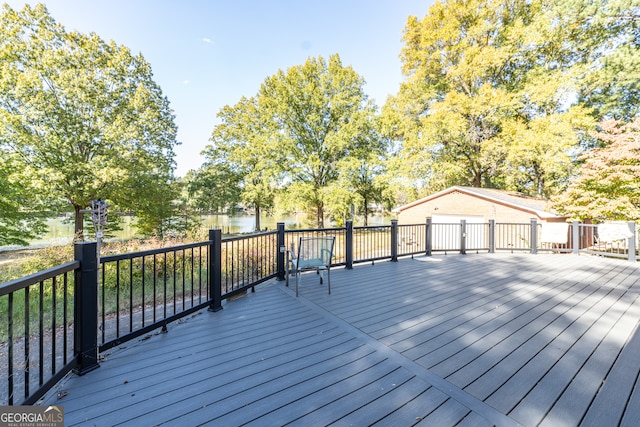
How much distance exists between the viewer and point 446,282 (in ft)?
14.2

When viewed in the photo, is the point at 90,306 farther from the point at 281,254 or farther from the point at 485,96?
the point at 485,96

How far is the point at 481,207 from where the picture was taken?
39.7 feet

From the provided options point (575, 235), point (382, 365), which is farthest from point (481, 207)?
point (382, 365)

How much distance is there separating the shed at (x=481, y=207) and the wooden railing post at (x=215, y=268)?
12.0 metres

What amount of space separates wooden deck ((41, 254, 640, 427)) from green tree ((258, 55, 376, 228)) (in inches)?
537

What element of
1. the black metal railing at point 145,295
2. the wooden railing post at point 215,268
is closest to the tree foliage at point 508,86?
the black metal railing at point 145,295

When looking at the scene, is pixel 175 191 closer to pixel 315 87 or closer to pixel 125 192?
pixel 125 192

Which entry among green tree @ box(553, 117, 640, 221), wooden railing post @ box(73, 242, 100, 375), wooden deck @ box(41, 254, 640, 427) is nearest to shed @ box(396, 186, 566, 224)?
green tree @ box(553, 117, 640, 221)

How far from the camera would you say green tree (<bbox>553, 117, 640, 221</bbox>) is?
7844mm

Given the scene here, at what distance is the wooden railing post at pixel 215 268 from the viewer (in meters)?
3.11

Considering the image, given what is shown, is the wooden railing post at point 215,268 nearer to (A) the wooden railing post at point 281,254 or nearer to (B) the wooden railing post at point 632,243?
(A) the wooden railing post at point 281,254

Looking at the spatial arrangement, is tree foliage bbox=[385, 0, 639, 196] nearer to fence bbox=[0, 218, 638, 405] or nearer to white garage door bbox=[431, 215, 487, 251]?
white garage door bbox=[431, 215, 487, 251]

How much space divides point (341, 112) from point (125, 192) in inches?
521

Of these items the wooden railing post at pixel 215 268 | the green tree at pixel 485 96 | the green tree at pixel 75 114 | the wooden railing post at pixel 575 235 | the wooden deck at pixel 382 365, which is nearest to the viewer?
the wooden deck at pixel 382 365
